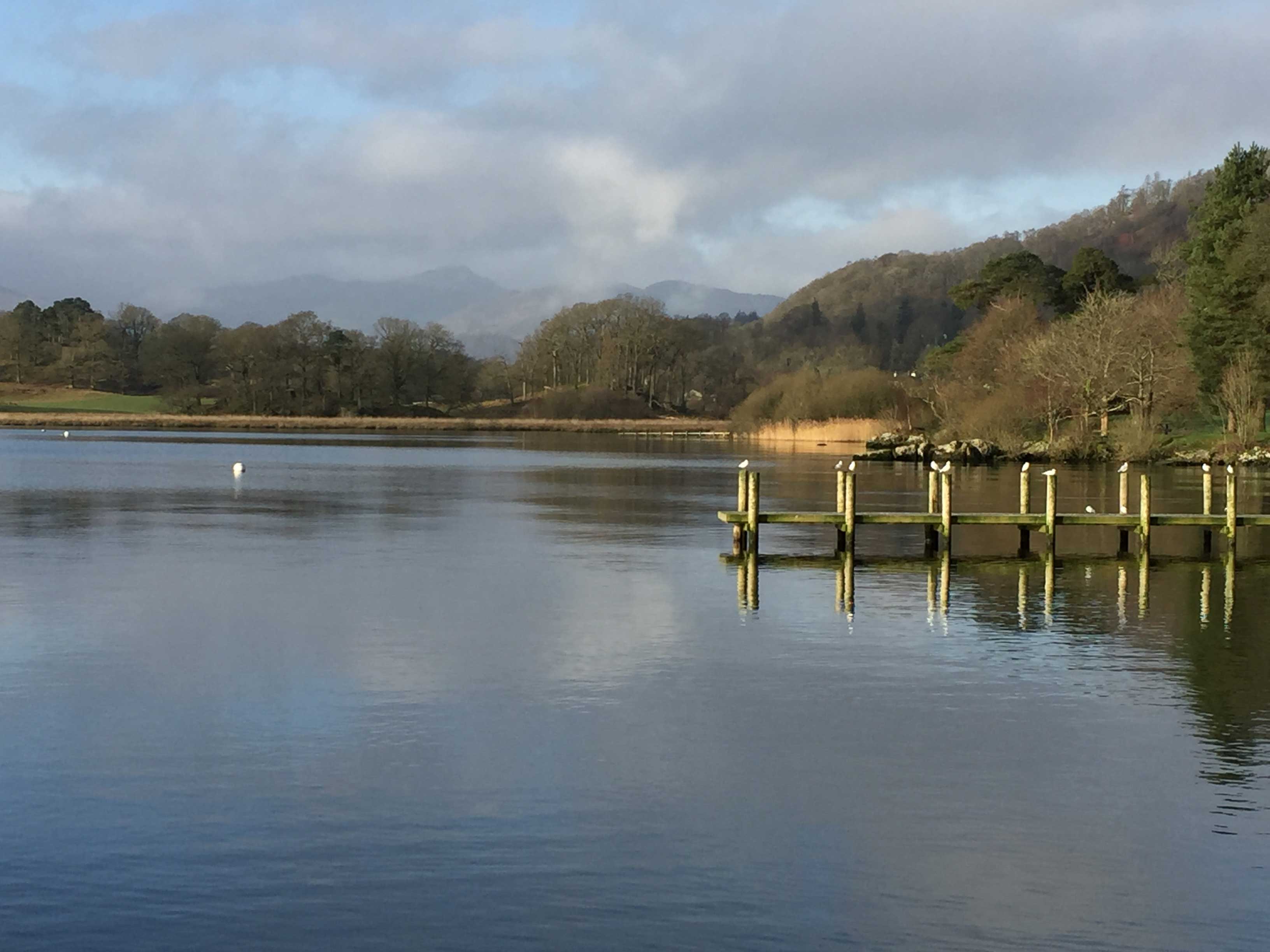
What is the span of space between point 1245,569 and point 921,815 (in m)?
17.3

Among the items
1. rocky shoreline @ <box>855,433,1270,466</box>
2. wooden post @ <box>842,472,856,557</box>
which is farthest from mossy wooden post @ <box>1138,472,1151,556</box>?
rocky shoreline @ <box>855,433,1270,466</box>

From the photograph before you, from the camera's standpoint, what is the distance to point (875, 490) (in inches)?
1795

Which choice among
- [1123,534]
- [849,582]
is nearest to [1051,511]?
[1123,534]

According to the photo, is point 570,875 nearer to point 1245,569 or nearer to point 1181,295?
point 1245,569

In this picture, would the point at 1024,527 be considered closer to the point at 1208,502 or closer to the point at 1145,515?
the point at 1145,515

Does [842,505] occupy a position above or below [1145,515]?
above

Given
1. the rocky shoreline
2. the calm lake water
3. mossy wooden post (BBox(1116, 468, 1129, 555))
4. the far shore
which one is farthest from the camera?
the far shore

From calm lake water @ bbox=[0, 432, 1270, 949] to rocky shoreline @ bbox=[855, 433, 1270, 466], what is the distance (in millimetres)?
41815

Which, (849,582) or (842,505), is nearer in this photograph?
(849,582)

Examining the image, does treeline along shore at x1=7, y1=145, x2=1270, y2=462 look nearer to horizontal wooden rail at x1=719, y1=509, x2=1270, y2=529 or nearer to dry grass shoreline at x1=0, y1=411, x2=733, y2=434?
dry grass shoreline at x1=0, y1=411, x2=733, y2=434

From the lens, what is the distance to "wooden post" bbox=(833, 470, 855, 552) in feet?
89.1

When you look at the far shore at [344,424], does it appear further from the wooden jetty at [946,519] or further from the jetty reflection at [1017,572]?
the jetty reflection at [1017,572]

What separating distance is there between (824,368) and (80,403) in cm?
7218

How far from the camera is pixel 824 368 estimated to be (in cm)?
14450
